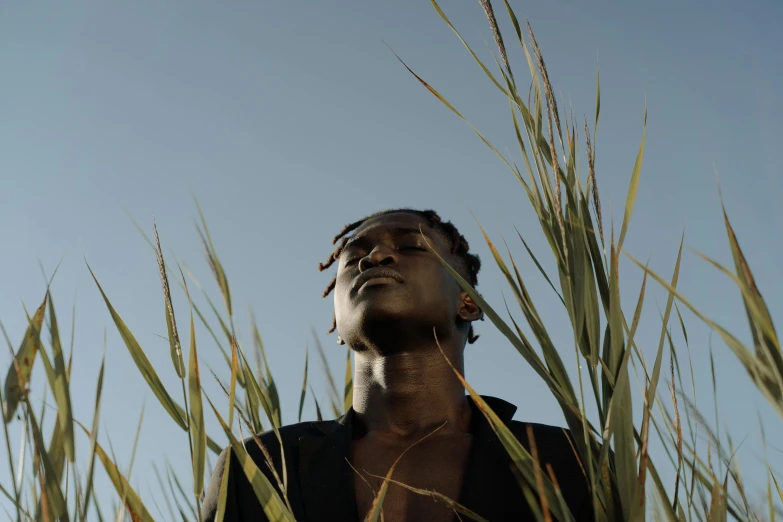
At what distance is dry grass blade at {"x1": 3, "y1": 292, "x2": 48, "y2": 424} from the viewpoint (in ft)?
3.08

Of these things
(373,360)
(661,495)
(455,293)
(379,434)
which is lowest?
(661,495)

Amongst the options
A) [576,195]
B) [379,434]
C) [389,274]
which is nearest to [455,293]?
[389,274]

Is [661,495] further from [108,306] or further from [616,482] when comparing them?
[108,306]

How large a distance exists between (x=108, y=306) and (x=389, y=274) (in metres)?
0.77

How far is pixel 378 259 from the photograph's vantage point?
1.78 m

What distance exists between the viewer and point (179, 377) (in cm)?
102

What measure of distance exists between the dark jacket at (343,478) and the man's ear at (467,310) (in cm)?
24

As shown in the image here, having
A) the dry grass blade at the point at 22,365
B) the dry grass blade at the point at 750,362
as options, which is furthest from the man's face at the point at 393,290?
the dry grass blade at the point at 750,362

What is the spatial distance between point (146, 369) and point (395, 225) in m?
0.90

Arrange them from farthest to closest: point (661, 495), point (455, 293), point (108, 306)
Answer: point (455, 293) → point (108, 306) → point (661, 495)

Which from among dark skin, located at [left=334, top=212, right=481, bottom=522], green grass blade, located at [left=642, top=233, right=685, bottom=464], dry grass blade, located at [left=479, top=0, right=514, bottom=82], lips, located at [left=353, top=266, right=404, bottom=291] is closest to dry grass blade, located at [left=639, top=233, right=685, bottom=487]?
green grass blade, located at [left=642, top=233, right=685, bottom=464]

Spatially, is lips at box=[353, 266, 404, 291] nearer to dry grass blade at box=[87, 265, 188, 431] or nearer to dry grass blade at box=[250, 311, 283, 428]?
dry grass blade at box=[250, 311, 283, 428]

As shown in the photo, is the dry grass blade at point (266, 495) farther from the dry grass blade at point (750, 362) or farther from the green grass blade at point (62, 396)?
the dry grass blade at point (750, 362)

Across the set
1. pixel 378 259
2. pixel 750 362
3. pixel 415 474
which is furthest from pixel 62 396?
pixel 378 259
